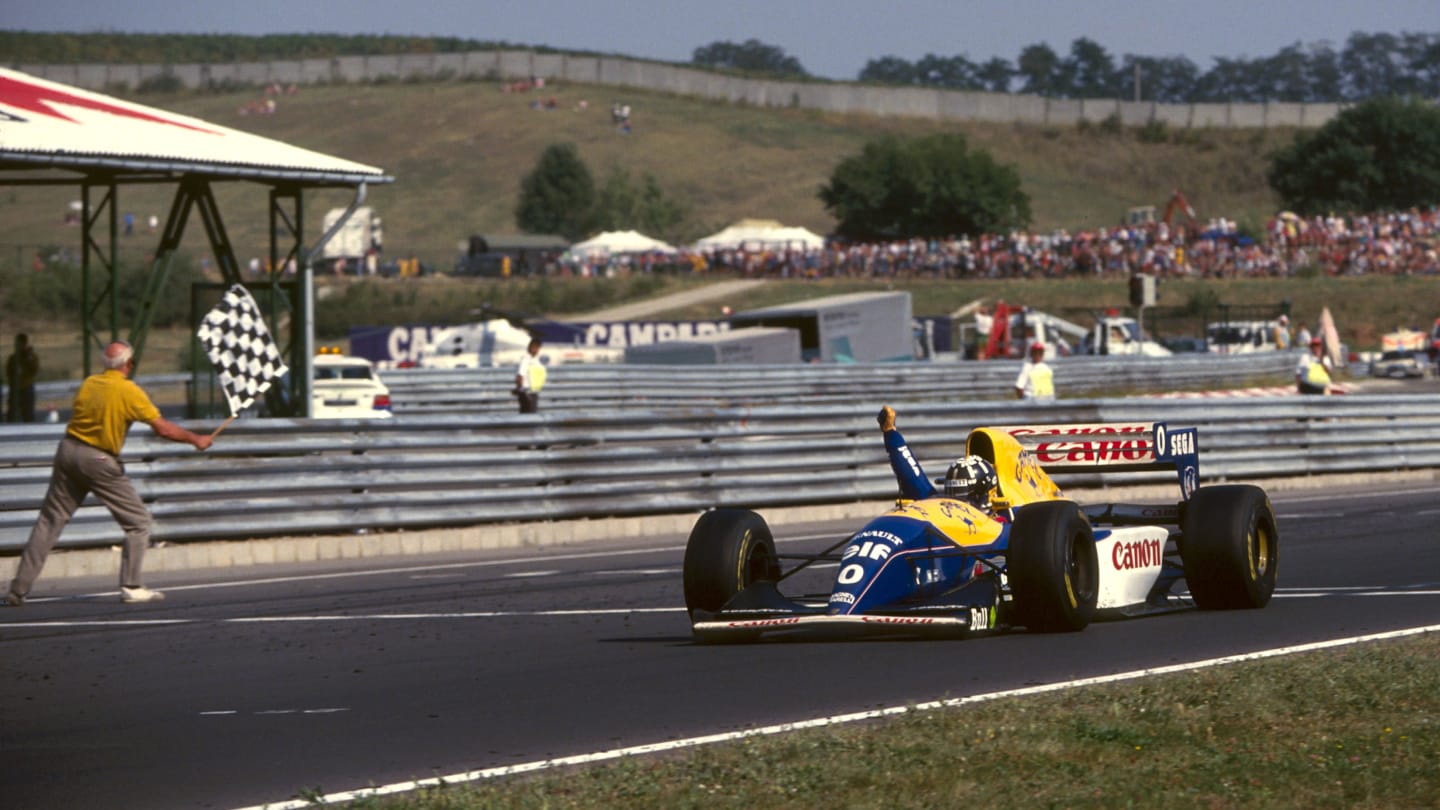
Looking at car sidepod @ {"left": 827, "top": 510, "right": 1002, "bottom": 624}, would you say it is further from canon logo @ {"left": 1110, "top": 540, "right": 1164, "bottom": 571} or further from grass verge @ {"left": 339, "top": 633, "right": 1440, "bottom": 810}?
grass verge @ {"left": 339, "top": 633, "right": 1440, "bottom": 810}

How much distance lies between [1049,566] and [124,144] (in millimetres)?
14933

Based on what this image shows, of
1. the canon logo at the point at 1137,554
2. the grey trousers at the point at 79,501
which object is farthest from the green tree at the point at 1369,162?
the grey trousers at the point at 79,501

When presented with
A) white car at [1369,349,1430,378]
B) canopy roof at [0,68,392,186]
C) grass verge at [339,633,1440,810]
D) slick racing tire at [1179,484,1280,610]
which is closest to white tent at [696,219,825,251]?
white car at [1369,349,1430,378]

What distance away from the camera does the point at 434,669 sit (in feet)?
30.8

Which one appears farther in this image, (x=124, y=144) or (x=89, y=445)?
(x=124, y=144)

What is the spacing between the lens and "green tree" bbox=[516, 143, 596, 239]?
357ft

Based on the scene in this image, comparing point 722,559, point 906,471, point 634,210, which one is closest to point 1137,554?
point 906,471

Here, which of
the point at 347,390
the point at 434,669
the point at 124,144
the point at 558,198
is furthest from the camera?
the point at 558,198

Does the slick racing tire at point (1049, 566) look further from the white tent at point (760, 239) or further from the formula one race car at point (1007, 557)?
the white tent at point (760, 239)

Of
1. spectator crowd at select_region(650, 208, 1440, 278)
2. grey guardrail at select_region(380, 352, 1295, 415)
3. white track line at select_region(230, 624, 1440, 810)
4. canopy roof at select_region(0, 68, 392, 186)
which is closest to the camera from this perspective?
white track line at select_region(230, 624, 1440, 810)

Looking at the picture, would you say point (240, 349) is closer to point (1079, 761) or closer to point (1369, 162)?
point (1079, 761)

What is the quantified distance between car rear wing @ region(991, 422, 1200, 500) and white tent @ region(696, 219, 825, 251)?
220 ft

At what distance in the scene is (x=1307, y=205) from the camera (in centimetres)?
10412

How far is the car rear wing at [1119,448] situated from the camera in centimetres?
1155
